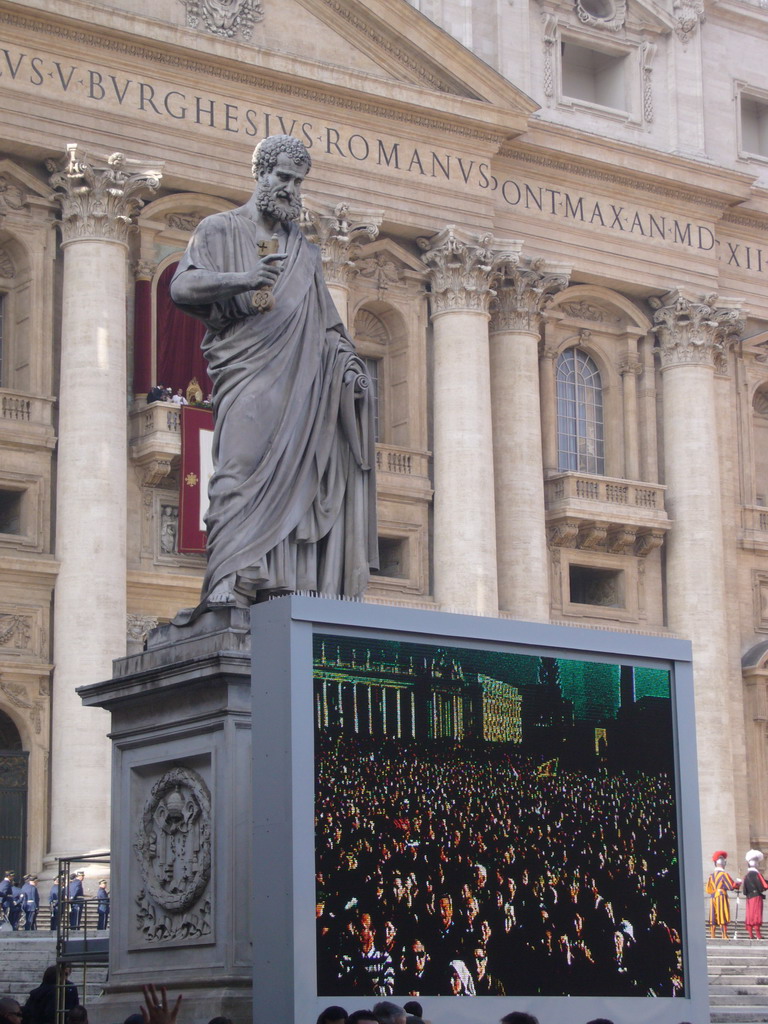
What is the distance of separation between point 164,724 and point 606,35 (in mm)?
31135

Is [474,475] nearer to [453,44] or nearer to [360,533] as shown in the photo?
[453,44]

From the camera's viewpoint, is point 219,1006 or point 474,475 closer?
point 219,1006

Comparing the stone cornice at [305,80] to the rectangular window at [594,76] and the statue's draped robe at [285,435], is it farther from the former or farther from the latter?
the statue's draped robe at [285,435]

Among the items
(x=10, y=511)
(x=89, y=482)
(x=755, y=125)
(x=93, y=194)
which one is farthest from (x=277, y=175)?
(x=755, y=125)

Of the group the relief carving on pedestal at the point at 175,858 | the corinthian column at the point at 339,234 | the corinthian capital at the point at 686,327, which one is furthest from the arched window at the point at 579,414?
the relief carving on pedestal at the point at 175,858

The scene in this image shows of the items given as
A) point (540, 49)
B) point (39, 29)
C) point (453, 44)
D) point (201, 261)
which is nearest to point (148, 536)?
point (39, 29)

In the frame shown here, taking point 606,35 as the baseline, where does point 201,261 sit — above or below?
below

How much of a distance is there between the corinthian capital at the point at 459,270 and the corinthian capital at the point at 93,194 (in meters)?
5.82

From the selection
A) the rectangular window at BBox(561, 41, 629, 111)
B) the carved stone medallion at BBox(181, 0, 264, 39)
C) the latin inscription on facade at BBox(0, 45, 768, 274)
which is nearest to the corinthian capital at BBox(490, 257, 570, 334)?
the latin inscription on facade at BBox(0, 45, 768, 274)

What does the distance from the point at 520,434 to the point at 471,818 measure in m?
26.3

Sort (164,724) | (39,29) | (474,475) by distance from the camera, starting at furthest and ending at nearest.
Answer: (474,475) → (39,29) → (164,724)

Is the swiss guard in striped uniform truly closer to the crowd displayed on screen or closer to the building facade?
the building facade

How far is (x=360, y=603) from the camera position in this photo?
8.61 m

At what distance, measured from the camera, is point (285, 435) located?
33.3ft
